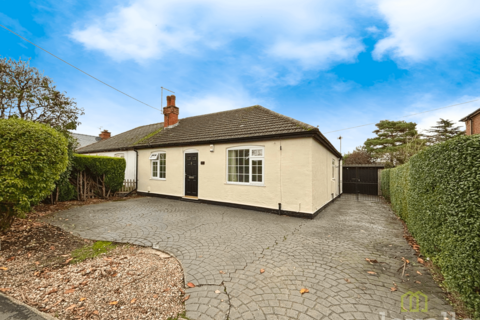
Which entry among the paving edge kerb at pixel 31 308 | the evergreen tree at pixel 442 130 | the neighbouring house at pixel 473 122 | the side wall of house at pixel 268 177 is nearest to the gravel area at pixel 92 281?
the paving edge kerb at pixel 31 308

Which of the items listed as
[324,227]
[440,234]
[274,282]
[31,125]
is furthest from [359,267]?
[31,125]

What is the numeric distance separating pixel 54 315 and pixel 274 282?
9.15 feet

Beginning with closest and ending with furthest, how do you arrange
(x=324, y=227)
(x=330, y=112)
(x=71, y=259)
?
(x=71, y=259)
(x=324, y=227)
(x=330, y=112)

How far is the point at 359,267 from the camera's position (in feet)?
11.1

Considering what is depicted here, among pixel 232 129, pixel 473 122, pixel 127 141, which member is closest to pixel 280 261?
pixel 232 129

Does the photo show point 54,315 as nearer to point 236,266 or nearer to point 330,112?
point 236,266

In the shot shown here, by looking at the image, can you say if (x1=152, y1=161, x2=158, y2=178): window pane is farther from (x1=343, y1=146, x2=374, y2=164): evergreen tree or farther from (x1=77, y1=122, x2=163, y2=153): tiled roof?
(x1=343, y1=146, x2=374, y2=164): evergreen tree

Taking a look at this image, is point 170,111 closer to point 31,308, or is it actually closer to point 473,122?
point 31,308

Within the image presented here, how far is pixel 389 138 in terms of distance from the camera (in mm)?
28375

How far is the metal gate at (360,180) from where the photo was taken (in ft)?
50.7

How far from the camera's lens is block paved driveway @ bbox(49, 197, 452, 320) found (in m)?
2.34

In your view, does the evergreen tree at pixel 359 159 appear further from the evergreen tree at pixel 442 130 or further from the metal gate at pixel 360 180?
the metal gate at pixel 360 180

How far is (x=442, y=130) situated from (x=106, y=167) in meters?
42.3

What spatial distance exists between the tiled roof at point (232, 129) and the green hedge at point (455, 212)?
403 cm
